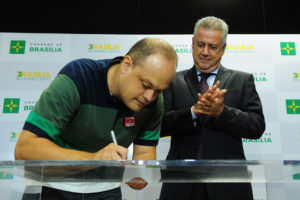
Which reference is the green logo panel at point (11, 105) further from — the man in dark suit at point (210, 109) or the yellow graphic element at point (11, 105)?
the man in dark suit at point (210, 109)

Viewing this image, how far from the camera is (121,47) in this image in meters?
3.08

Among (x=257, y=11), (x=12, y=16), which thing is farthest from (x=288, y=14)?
(x=12, y=16)

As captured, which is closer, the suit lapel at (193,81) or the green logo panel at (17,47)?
the suit lapel at (193,81)

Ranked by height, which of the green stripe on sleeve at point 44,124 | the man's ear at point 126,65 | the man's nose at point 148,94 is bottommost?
the green stripe on sleeve at point 44,124

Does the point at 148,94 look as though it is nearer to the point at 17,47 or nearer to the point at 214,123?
the point at 214,123

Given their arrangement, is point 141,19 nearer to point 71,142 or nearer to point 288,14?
point 288,14

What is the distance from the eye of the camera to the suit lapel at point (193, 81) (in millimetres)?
1826

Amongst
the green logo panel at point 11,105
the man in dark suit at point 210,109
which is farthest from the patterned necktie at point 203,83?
the green logo panel at point 11,105

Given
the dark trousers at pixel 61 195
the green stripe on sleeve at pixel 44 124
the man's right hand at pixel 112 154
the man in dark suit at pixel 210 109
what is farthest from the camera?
the man in dark suit at pixel 210 109

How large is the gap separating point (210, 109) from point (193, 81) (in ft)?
1.04

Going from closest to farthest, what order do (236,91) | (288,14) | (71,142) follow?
(71,142) < (236,91) < (288,14)

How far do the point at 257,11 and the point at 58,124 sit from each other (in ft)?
9.85

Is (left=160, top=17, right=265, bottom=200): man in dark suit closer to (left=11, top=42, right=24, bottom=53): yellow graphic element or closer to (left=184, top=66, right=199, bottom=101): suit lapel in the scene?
(left=184, top=66, right=199, bottom=101): suit lapel

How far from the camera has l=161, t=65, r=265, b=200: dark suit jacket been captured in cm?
164
